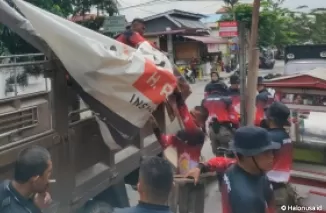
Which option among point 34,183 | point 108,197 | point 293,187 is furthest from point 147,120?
point 293,187

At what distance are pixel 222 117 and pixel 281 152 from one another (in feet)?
9.75

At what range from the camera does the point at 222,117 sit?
254 inches

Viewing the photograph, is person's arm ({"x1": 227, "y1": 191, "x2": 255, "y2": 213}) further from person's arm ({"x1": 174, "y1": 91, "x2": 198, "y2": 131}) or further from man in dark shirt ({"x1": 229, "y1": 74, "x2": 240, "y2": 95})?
man in dark shirt ({"x1": 229, "y1": 74, "x2": 240, "y2": 95})

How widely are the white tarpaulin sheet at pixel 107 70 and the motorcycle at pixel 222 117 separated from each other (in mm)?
3247

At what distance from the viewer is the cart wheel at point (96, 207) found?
3460 millimetres

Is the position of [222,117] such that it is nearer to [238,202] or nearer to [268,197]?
[268,197]

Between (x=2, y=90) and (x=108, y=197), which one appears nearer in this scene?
(x=2, y=90)

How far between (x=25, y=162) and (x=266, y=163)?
1310 millimetres

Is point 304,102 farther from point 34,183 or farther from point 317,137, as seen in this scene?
point 34,183

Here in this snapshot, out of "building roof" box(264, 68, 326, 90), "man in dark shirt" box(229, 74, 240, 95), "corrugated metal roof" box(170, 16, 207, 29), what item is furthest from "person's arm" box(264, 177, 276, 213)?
"corrugated metal roof" box(170, 16, 207, 29)

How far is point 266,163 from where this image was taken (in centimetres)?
246

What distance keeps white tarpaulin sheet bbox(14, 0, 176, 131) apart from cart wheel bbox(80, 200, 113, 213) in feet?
2.63

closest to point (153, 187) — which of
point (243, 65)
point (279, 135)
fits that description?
point (279, 135)

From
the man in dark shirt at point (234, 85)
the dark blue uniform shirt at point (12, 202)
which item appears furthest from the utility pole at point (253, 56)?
the man in dark shirt at point (234, 85)
